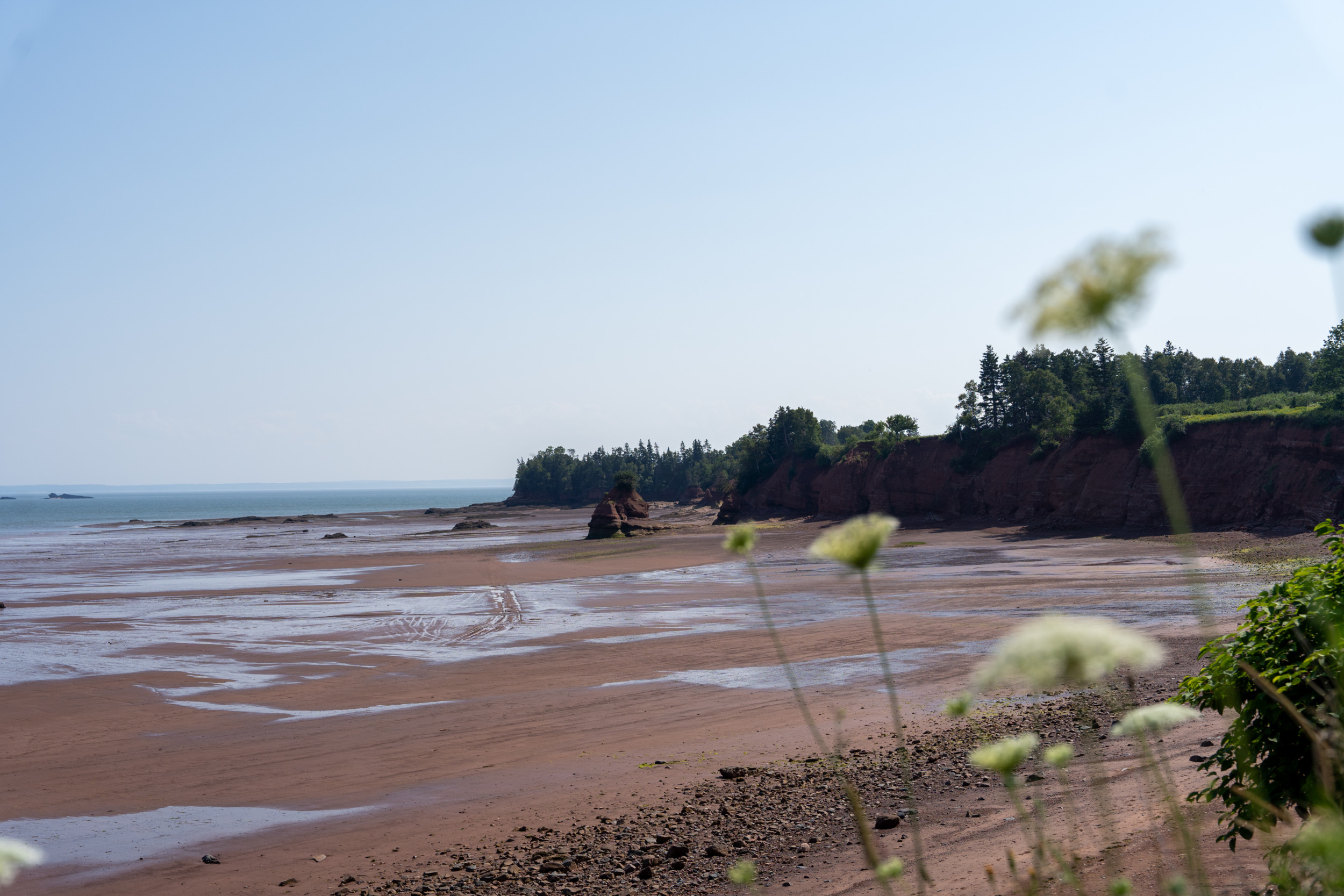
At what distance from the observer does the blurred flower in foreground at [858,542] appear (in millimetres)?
2240

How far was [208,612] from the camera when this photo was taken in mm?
32469

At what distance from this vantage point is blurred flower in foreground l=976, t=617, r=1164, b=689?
1941 mm

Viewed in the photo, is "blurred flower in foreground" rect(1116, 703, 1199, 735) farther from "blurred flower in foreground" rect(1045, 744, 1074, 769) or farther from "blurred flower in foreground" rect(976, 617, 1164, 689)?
"blurred flower in foreground" rect(976, 617, 1164, 689)

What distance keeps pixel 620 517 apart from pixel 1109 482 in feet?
125

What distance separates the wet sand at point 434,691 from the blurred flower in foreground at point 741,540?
195 inches

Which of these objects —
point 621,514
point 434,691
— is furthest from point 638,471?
point 434,691

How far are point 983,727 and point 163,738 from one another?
1364cm

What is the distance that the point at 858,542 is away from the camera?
7.58 ft

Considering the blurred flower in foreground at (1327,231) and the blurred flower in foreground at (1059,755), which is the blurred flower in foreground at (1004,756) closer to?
the blurred flower in foreground at (1059,755)

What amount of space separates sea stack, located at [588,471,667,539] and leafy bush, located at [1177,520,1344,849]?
69.6 m

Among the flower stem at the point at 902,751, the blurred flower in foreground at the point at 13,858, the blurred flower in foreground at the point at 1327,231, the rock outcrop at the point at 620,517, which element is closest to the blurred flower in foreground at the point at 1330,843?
the flower stem at the point at 902,751

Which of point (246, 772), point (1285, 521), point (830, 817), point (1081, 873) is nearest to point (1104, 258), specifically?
point (1081, 873)

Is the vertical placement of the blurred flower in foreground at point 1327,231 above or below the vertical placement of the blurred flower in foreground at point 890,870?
above

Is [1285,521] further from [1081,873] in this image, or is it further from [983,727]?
[1081,873]
